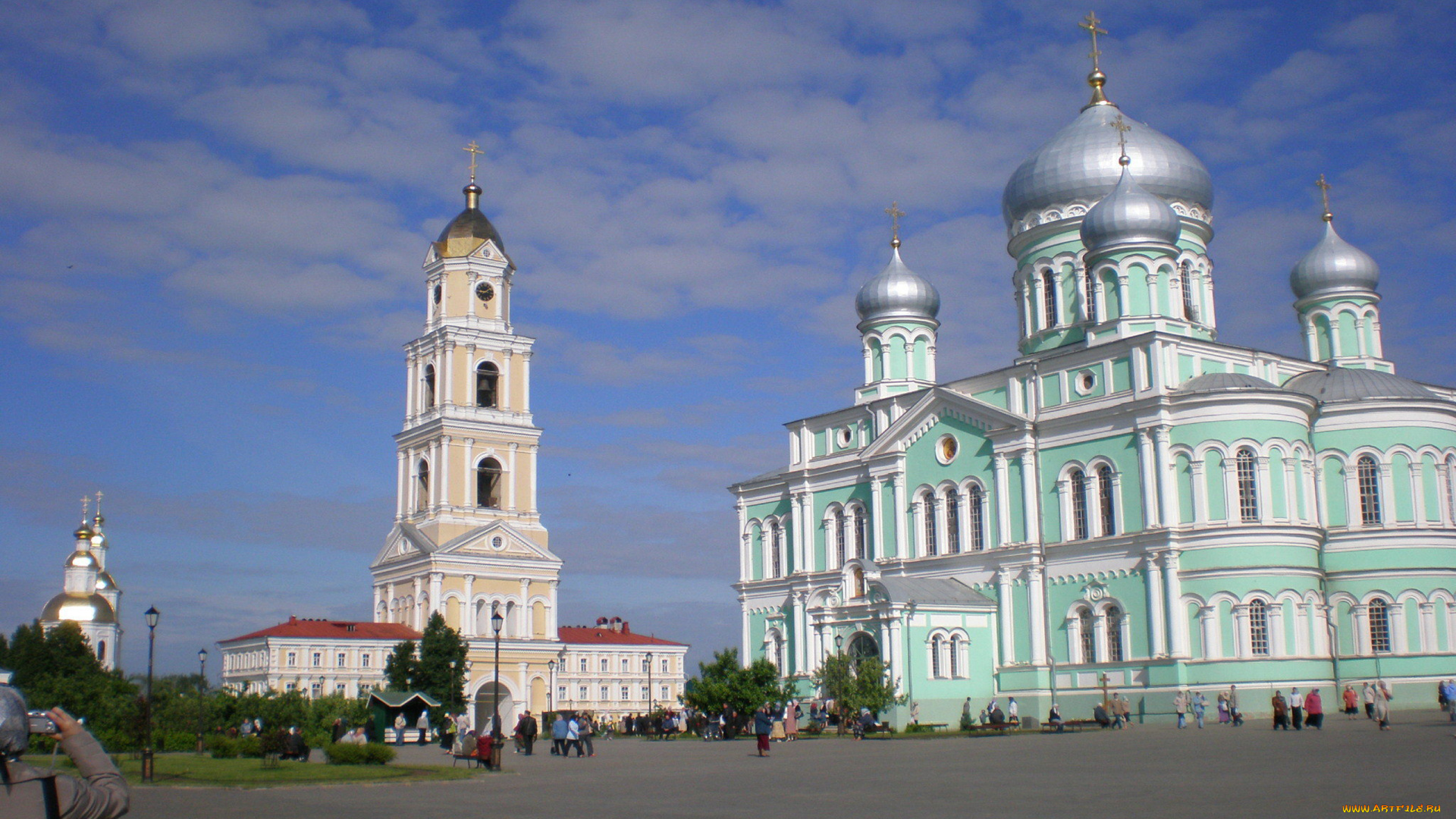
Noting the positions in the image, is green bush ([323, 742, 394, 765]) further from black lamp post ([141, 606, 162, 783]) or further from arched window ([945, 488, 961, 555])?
arched window ([945, 488, 961, 555])

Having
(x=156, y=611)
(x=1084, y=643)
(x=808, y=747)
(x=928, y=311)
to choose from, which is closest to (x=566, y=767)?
(x=808, y=747)

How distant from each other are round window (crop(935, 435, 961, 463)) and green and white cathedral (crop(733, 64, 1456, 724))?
10 cm

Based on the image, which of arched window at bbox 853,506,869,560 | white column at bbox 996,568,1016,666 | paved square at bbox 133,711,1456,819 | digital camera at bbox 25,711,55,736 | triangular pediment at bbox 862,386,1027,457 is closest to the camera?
digital camera at bbox 25,711,55,736

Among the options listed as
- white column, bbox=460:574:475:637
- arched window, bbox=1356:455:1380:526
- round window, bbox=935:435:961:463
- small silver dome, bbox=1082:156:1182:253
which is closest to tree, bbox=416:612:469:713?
white column, bbox=460:574:475:637

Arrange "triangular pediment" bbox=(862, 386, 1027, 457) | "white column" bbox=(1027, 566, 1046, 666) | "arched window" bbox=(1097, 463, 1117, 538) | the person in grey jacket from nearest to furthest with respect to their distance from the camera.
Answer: the person in grey jacket → "arched window" bbox=(1097, 463, 1117, 538) → "white column" bbox=(1027, 566, 1046, 666) → "triangular pediment" bbox=(862, 386, 1027, 457)

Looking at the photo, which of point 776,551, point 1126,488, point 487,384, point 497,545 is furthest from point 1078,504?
point 487,384

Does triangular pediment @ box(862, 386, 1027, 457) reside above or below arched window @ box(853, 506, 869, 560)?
above

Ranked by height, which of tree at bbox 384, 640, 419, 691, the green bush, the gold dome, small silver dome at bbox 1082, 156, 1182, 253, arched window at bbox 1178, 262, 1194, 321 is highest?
small silver dome at bbox 1082, 156, 1182, 253

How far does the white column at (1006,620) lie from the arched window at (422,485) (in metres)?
29.1

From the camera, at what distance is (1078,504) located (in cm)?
3803

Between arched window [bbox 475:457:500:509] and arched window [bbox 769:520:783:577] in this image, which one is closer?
arched window [bbox 769:520:783:577]

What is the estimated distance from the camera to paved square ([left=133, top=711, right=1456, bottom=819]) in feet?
40.5

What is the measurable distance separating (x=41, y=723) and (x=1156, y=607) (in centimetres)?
3400

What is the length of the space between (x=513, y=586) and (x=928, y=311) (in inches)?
893
